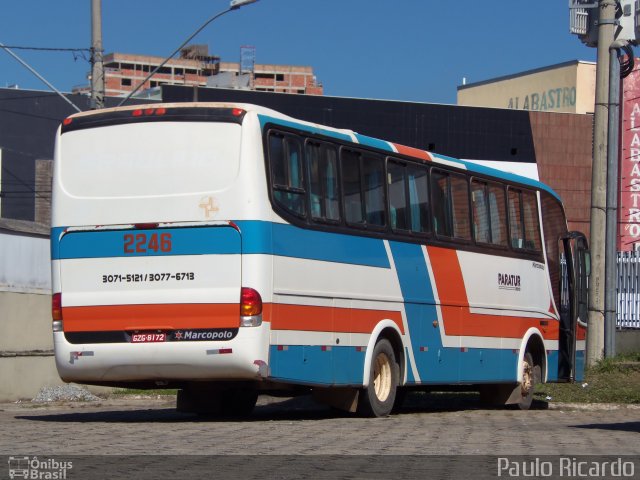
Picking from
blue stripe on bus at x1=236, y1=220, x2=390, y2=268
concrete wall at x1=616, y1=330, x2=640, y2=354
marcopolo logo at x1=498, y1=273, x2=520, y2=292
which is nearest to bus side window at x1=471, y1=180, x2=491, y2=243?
marcopolo logo at x1=498, y1=273, x2=520, y2=292

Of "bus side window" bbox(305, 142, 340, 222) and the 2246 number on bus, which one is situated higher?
"bus side window" bbox(305, 142, 340, 222)

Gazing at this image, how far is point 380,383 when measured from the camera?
15594 millimetres

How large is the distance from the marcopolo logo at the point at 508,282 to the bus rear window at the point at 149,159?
6.52 metres

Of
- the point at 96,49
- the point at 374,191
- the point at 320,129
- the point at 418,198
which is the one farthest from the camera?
the point at 96,49

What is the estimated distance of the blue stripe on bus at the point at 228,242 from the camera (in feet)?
43.0

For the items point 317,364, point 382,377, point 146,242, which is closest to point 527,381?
point 382,377

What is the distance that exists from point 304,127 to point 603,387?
851 cm

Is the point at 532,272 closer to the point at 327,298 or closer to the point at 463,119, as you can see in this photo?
the point at 327,298

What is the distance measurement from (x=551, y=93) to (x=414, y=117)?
17.5m

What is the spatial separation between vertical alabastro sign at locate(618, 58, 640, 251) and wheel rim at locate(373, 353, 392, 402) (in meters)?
51.9

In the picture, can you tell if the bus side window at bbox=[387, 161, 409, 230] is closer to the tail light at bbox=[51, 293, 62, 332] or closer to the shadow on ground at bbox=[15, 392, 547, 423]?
the shadow on ground at bbox=[15, 392, 547, 423]

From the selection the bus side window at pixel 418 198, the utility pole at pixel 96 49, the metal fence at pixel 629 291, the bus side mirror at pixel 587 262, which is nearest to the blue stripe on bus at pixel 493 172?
the bus side window at pixel 418 198

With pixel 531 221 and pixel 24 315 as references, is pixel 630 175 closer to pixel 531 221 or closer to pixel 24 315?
pixel 531 221

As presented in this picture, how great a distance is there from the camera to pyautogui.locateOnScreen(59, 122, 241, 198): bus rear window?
13.3 meters
